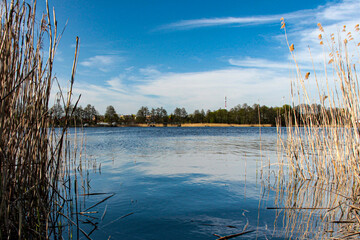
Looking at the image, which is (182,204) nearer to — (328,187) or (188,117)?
(328,187)

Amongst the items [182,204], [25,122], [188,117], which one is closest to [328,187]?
[182,204]

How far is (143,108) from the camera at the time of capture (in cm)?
12700

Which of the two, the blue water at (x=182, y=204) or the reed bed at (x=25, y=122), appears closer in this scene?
the reed bed at (x=25, y=122)

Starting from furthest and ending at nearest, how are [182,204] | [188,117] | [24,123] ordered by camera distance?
[188,117]
[182,204]
[24,123]

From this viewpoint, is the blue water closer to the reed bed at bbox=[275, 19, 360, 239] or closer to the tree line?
the reed bed at bbox=[275, 19, 360, 239]

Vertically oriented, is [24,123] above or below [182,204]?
above

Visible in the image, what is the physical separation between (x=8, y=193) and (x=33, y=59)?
61.4 inches

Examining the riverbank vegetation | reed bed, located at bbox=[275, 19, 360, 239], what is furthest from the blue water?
the riverbank vegetation

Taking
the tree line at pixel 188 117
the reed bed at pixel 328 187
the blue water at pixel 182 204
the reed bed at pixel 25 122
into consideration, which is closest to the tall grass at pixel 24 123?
the reed bed at pixel 25 122

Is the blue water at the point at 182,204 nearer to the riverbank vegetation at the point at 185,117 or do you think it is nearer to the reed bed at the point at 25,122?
the reed bed at the point at 25,122

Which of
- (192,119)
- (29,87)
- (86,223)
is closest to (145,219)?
(86,223)

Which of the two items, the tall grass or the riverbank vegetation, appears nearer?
the tall grass

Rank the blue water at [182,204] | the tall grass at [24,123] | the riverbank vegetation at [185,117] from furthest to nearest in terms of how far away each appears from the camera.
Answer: the riverbank vegetation at [185,117], the blue water at [182,204], the tall grass at [24,123]

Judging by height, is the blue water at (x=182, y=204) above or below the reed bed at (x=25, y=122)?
below
